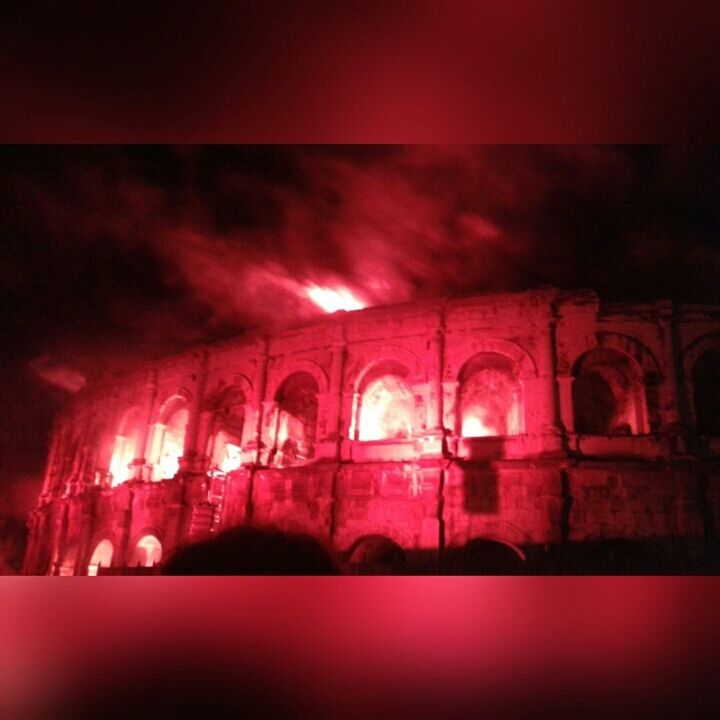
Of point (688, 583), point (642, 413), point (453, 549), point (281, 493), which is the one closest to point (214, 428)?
point (281, 493)

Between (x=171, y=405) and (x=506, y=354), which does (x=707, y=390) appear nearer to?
(x=506, y=354)

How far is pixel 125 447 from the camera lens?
551 inches

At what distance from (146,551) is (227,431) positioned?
3011 millimetres

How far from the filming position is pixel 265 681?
3887 millimetres

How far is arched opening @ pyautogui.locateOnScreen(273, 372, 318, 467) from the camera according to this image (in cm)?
1194

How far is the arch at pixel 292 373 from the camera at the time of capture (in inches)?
453

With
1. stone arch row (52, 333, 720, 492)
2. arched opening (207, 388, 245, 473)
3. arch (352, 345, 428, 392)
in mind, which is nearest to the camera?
stone arch row (52, 333, 720, 492)

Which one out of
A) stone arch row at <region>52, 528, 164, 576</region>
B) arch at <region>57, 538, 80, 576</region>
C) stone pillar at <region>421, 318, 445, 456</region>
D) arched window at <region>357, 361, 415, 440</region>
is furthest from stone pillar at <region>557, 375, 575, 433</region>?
arch at <region>57, 538, 80, 576</region>

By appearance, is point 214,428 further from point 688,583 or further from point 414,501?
point 688,583

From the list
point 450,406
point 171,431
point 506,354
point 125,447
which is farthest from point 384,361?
point 125,447

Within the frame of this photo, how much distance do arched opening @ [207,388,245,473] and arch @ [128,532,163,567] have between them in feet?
6.52

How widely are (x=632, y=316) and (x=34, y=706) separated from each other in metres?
9.59

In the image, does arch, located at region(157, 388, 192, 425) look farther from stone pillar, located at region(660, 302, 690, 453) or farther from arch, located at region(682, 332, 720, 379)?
arch, located at region(682, 332, 720, 379)

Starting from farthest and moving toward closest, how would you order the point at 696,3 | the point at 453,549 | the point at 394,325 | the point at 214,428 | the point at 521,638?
1. the point at 214,428
2. the point at 394,325
3. the point at 453,549
4. the point at 521,638
5. the point at 696,3
